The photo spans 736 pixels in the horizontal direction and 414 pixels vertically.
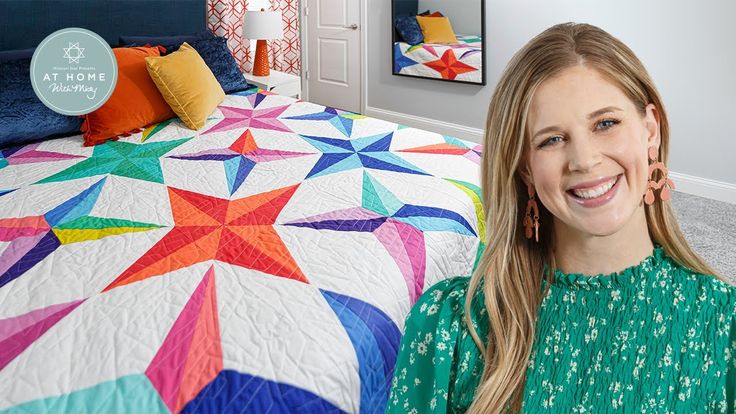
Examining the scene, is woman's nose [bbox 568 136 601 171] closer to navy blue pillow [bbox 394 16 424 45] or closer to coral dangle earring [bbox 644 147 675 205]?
coral dangle earring [bbox 644 147 675 205]

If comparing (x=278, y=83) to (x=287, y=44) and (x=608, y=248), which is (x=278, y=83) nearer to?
(x=287, y=44)

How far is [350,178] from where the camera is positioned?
77.5 inches

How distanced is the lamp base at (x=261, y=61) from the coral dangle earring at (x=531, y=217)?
3670mm

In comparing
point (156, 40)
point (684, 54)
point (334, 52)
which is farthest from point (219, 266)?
point (334, 52)

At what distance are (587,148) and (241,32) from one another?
13.5 feet

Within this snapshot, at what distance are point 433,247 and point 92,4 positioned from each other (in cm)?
271

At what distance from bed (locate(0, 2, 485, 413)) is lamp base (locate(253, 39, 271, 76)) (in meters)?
1.99

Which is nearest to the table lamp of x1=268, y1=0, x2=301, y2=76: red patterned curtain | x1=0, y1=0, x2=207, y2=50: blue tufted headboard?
x1=0, y1=0, x2=207, y2=50: blue tufted headboard

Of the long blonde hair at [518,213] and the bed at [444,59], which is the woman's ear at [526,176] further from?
the bed at [444,59]

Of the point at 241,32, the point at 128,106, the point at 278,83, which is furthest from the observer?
the point at 241,32

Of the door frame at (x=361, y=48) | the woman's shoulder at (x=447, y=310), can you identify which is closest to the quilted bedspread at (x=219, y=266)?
the woman's shoulder at (x=447, y=310)

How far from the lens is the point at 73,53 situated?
8.70ft

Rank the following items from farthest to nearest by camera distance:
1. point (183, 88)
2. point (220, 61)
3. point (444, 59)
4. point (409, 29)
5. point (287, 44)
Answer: point (287, 44) → point (409, 29) → point (444, 59) → point (220, 61) → point (183, 88)

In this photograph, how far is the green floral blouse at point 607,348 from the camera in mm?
713
